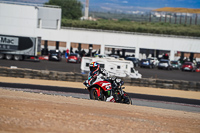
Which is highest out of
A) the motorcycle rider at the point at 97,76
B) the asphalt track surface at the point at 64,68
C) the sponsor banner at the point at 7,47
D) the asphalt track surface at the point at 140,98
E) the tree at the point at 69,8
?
the tree at the point at 69,8

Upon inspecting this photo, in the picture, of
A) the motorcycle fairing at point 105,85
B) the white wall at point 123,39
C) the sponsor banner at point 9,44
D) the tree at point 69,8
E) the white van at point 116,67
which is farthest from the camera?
the tree at point 69,8

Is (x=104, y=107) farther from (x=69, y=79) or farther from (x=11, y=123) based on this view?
(x=69, y=79)

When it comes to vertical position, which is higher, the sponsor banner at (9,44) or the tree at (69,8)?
the tree at (69,8)

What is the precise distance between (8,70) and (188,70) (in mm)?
33283

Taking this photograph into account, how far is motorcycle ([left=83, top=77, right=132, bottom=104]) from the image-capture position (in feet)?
48.5

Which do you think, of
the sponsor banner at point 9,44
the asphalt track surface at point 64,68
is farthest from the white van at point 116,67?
the sponsor banner at point 9,44

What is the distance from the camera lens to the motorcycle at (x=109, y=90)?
Result: 1479 cm

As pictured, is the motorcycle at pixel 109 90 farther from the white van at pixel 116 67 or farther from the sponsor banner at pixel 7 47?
the sponsor banner at pixel 7 47

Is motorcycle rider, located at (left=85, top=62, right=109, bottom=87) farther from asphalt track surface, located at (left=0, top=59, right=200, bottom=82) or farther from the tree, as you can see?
the tree

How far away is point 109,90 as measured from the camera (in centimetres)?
1484

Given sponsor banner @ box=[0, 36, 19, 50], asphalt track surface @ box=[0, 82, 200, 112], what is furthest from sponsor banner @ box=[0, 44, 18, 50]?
asphalt track surface @ box=[0, 82, 200, 112]

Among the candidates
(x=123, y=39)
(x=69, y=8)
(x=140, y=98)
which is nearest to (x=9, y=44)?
(x=123, y=39)

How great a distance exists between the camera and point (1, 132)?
8008mm

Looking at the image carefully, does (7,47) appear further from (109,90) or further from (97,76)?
(109,90)
